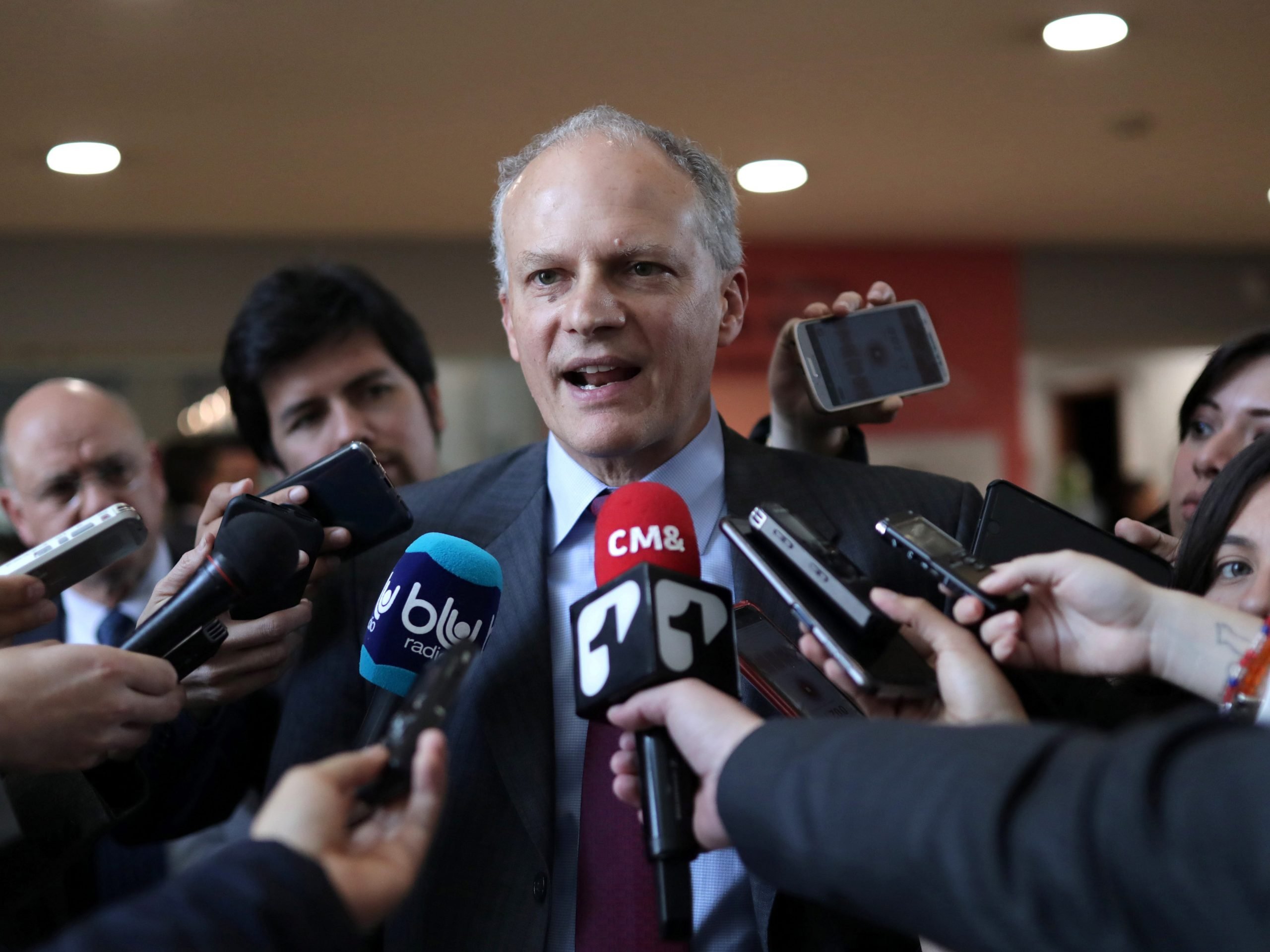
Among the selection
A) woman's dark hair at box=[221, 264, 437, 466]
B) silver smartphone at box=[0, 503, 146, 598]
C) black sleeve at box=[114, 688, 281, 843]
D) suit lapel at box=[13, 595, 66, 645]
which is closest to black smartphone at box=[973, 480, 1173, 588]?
silver smartphone at box=[0, 503, 146, 598]

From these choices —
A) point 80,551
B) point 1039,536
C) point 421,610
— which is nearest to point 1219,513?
point 1039,536

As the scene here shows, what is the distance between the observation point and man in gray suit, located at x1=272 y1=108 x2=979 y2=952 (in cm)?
131

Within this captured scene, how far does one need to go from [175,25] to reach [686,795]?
316cm

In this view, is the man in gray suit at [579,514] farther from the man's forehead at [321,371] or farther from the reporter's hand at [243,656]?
the man's forehead at [321,371]

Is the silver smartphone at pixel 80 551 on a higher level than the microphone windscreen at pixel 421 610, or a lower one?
higher

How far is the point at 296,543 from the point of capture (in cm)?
122

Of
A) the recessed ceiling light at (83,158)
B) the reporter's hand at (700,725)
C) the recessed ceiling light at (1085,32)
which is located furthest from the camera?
the recessed ceiling light at (83,158)

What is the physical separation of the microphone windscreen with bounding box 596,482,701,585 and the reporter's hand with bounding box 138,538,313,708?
0.40m

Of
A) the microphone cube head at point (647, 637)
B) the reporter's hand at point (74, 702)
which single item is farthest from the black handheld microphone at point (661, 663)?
the reporter's hand at point (74, 702)

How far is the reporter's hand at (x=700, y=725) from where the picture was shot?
0.96 meters

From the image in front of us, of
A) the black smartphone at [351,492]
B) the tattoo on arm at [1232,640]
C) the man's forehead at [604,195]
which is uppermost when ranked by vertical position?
the man's forehead at [604,195]

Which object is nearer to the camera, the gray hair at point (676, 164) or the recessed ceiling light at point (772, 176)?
the gray hair at point (676, 164)

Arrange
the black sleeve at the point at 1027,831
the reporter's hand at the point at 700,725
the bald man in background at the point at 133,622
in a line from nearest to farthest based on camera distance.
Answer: the black sleeve at the point at 1027,831 → the reporter's hand at the point at 700,725 → the bald man in background at the point at 133,622

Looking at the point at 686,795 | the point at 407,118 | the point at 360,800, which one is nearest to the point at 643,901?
the point at 686,795
